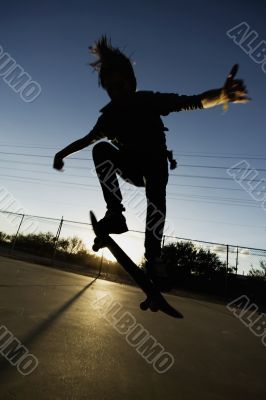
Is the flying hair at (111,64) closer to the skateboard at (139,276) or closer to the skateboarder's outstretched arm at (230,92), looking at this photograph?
the skateboarder's outstretched arm at (230,92)

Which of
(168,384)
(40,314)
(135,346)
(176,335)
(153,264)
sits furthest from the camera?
(176,335)

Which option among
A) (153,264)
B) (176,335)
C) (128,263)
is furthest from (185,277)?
(176,335)

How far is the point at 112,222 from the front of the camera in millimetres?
2447

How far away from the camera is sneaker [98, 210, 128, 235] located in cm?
245

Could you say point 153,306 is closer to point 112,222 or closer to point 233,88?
point 112,222

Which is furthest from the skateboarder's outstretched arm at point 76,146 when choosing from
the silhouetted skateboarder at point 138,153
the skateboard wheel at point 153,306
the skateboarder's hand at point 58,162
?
the skateboard wheel at point 153,306

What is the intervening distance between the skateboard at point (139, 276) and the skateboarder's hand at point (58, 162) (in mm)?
601

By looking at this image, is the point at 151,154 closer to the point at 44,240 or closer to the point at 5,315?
the point at 5,315

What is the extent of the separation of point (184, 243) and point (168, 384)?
15.8 meters

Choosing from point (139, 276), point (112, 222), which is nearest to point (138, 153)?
point (112, 222)

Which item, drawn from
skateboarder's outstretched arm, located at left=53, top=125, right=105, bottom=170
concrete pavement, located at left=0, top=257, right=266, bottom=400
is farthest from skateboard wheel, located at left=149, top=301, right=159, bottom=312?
skateboarder's outstretched arm, located at left=53, top=125, right=105, bottom=170

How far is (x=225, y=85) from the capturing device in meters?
2.17

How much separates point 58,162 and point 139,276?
135cm

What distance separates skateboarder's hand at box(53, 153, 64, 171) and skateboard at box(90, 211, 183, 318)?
0.60 metres
